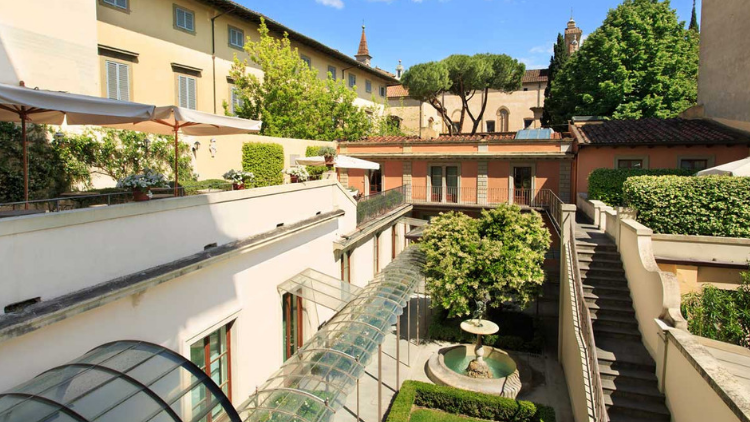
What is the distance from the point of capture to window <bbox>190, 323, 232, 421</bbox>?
23.4 ft

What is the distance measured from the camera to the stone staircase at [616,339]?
8.32 meters

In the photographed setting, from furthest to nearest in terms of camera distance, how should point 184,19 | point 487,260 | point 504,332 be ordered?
point 184,19 < point 504,332 < point 487,260

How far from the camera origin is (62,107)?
17.9 feet

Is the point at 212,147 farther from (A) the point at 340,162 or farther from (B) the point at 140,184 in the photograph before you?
(B) the point at 140,184

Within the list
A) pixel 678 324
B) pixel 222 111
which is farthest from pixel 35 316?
pixel 222 111

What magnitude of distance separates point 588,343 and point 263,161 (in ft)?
42.6

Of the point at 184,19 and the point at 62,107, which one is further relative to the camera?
the point at 184,19

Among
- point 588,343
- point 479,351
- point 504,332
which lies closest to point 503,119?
point 504,332

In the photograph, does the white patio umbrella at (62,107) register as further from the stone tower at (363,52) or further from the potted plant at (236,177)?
the stone tower at (363,52)

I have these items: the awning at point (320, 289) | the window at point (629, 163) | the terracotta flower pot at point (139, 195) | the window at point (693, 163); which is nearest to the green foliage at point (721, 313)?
the awning at point (320, 289)

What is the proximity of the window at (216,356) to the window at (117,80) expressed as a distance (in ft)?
41.7

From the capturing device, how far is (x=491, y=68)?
125 ft

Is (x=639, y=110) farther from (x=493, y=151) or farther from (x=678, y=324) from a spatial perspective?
(x=678, y=324)

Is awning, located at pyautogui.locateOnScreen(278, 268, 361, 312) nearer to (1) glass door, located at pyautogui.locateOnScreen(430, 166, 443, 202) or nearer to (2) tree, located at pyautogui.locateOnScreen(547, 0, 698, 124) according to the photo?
(1) glass door, located at pyautogui.locateOnScreen(430, 166, 443, 202)
